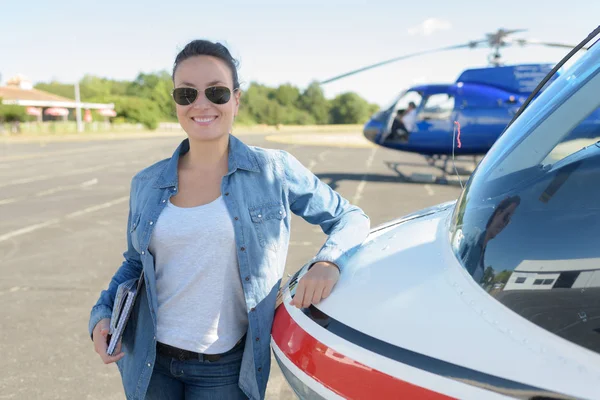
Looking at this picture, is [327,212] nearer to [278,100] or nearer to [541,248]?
[541,248]

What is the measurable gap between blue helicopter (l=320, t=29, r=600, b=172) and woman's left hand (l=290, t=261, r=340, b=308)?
32.8ft

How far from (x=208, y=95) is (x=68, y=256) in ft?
16.8

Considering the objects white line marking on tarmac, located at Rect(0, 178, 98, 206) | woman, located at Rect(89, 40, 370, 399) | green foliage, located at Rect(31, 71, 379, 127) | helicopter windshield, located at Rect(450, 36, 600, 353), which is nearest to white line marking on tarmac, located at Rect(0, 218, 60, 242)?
white line marking on tarmac, located at Rect(0, 178, 98, 206)

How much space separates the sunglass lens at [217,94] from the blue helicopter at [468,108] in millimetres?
9887

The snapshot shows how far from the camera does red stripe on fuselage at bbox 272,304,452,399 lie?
1135 millimetres

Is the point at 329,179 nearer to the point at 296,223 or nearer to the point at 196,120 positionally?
the point at 296,223

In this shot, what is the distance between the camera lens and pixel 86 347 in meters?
3.79

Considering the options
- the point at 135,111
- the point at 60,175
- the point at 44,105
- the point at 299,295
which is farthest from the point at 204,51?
the point at 135,111

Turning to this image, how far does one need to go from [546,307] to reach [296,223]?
21.8ft

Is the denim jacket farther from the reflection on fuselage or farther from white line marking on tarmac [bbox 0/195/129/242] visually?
white line marking on tarmac [bbox 0/195/129/242]

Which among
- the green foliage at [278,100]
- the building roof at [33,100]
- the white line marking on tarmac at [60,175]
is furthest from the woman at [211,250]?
the green foliage at [278,100]

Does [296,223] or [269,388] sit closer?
[269,388]

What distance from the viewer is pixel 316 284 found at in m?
1.47

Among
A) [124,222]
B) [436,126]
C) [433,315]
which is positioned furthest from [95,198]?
[433,315]
